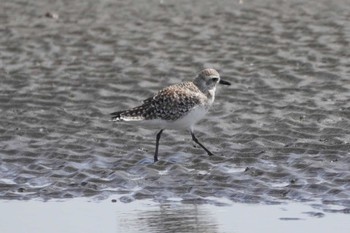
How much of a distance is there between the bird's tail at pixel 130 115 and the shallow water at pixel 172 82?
57 cm

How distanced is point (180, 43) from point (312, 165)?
826 cm

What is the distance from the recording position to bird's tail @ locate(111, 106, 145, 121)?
15852mm

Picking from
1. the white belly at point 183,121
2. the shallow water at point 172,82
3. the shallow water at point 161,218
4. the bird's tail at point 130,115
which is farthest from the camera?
the white belly at point 183,121

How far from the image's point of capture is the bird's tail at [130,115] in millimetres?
15852

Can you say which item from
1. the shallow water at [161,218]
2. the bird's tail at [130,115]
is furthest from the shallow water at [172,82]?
the bird's tail at [130,115]

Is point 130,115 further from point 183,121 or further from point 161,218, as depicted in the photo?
point 161,218

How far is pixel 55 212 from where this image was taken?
1355 cm

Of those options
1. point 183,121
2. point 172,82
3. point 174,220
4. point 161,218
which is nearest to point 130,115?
point 183,121

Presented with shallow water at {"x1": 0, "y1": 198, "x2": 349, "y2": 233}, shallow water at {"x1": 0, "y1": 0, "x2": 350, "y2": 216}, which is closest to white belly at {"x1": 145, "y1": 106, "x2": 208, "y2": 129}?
shallow water at {"x1": 0, "y1": 0, "x2": 350, "y2": 216}

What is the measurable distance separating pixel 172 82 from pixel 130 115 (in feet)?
13.7

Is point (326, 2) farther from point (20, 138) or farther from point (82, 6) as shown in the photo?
point (20, 138)

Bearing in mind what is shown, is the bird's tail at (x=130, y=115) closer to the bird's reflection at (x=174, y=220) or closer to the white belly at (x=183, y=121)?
the white belly at (x=183, y=121)

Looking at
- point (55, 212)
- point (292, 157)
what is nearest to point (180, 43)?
point (292, 157)

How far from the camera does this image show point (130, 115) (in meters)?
15.9
